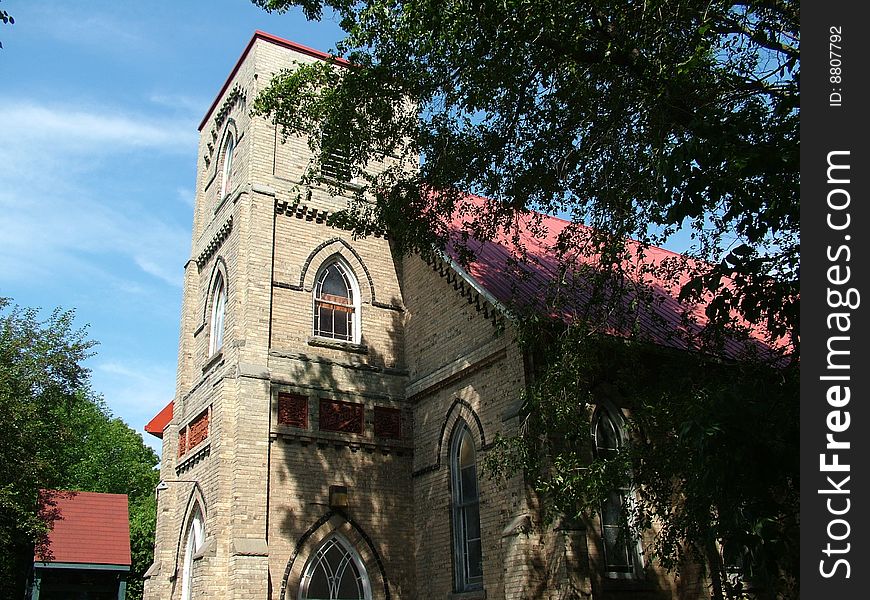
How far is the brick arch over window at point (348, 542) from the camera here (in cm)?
1366

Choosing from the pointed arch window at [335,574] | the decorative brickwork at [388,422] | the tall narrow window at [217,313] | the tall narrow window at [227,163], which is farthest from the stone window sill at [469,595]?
the tall narrow window at [227,163]

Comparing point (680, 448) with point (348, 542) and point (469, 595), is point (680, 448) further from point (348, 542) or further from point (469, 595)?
point (348, 542)

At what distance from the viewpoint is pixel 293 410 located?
14641 mm

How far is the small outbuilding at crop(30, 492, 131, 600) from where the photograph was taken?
2219cm

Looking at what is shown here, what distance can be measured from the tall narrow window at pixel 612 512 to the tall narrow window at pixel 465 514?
198 centimetres

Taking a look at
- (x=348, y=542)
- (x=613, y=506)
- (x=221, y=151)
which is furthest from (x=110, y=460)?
(x=613, y=506)

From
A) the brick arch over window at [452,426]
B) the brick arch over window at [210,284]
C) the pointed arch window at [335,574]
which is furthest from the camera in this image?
the brick arch over window at [210,284]

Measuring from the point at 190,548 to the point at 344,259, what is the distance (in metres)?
6.24

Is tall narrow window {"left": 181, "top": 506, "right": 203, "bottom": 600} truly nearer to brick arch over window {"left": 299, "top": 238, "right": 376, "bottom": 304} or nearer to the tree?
brick arch over window {"left": 299, "top": 238, "right": 376, "bottom": 304}

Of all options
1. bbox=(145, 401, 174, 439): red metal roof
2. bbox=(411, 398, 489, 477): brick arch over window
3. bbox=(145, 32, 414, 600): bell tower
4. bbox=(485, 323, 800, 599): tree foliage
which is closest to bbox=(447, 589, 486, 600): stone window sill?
bbox=(145, 32, 414, 600): bell tower

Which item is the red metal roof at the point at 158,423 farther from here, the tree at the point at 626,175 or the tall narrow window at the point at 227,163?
the tree at the point at 626,175

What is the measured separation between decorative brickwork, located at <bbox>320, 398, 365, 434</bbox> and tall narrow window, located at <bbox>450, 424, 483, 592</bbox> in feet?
6.50

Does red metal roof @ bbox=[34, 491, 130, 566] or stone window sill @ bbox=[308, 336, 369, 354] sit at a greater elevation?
stone window sill @ bbox=[308, 336, 369, 354]
